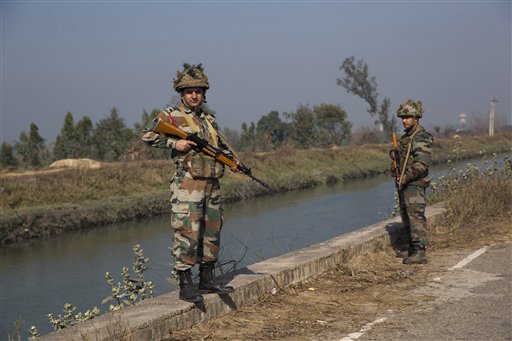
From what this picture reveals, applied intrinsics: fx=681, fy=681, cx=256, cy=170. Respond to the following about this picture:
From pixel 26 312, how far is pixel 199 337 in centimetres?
727

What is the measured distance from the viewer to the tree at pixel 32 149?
31.8 meters

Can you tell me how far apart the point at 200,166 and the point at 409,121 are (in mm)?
3285

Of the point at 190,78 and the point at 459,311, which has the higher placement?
the point at 190,78

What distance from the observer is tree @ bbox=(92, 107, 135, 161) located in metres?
34.0

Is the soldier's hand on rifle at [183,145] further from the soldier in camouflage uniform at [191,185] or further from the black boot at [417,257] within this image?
the black boot at [417,257]

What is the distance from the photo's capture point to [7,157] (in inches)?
1236

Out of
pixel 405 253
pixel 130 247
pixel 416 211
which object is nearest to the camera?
pixel 416 211

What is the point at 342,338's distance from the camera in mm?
4477

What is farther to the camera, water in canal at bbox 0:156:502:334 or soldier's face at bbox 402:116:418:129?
water in canal at bbox 0:156:502:334

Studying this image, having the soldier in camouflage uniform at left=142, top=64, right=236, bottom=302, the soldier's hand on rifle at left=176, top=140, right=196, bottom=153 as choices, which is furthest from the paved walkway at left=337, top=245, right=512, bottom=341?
the soldier's hand on rifle at left=176, top=140, right=196, bottom=153

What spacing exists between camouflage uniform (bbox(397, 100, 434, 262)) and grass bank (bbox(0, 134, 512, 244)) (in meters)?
4.12

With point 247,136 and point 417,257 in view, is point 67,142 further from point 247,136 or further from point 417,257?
point 417,257

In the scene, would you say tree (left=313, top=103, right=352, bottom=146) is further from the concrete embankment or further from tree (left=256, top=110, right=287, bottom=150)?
the concrete embankment

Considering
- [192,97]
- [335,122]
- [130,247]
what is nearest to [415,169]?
[192,97]
